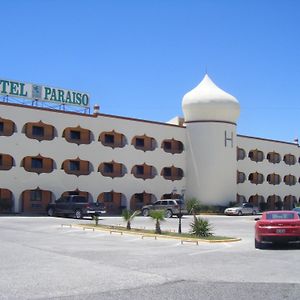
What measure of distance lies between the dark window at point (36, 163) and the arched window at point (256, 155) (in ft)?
95.3

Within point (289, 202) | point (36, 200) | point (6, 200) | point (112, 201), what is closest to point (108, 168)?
point (112, 201)

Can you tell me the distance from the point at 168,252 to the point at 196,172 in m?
40.0

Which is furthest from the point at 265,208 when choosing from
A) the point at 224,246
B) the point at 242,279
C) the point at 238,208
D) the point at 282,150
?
the point at 242,279

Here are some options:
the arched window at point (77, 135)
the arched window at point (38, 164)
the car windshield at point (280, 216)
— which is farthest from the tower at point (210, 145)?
the car windshield at point (280, 216)

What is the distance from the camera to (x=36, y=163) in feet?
152

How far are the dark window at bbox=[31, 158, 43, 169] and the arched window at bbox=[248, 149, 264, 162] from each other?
29060mm

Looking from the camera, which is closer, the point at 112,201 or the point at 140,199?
the point at 112,201

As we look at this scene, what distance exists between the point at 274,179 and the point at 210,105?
19025 millimetres

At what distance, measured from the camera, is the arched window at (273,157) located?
6888 cm

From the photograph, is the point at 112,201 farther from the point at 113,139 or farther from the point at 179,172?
the point at 179,172

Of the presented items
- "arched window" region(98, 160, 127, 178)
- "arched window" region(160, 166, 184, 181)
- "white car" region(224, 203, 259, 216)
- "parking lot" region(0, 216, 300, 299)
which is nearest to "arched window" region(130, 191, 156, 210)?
"arched window" region(160, 166, 184, 181)

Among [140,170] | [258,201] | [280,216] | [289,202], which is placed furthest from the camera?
[289,202]

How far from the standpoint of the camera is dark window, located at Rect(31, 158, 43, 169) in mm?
46094

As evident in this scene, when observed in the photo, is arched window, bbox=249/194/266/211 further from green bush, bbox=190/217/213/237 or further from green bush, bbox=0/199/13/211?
green bush, bbox=190/217/213/237
